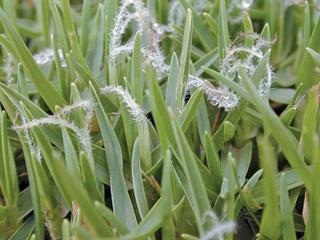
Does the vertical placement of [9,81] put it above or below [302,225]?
above

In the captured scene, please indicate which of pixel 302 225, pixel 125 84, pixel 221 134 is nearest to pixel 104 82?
pixel 125 84

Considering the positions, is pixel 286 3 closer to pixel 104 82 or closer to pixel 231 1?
pixel 231 1

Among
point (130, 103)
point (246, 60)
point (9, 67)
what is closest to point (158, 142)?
point (130, 103)

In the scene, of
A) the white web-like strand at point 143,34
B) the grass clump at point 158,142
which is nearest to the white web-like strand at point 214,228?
the grass clump at point 158,142

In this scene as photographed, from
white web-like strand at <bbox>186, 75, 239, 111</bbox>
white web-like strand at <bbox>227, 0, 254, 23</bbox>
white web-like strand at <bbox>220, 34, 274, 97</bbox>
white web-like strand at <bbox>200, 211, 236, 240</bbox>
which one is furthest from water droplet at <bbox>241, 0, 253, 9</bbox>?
white web-like strand at <bbox>200, 211, 236, 240</bbox>

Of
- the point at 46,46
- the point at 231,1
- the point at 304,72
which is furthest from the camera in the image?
the point at 46,46

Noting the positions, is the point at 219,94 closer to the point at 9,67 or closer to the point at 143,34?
the point at 143,34

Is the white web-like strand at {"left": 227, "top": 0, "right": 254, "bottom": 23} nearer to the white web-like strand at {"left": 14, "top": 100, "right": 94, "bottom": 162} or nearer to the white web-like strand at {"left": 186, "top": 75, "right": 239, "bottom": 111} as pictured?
the white web-like strand at {"left": 186, "top": 75, "right": 239, "bottom": 111}
